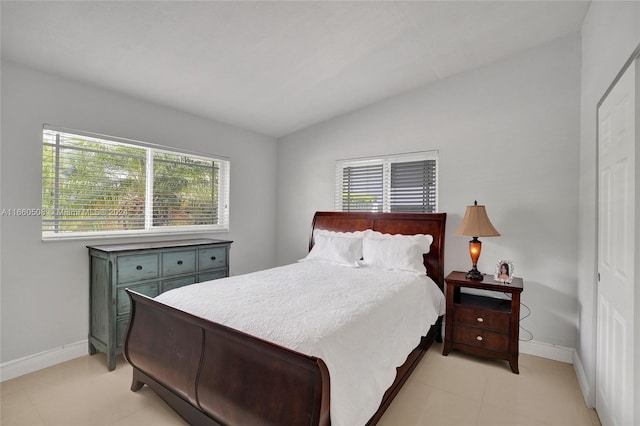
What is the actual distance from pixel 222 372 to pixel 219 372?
24mm

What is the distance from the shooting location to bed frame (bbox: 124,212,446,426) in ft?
4.44

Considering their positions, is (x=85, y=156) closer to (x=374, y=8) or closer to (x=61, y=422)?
(x=61, y=422)

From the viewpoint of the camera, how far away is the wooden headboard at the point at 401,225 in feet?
11.0

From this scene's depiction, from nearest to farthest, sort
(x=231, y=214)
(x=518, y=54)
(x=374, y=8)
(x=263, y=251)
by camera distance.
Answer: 1. (x=374, y=8)
2. (x=518, y=54)
3. (x=231, y=214)
4. (x=263, y=251)

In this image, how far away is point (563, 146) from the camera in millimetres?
A: 2906

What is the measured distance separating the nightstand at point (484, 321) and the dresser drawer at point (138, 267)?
281cm

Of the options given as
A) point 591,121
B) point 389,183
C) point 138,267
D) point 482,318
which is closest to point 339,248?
point 389,183

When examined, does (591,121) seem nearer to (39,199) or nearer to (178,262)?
(178,262)

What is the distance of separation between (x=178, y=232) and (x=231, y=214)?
778mm

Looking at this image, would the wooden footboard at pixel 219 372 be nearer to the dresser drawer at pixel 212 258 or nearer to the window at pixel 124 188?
the dresser drawer at pixel 212 258

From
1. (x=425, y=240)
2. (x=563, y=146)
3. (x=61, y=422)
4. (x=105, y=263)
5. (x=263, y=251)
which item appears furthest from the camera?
(x=263, y=251)

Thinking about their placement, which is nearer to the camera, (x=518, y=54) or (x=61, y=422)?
(x=61, y=422)

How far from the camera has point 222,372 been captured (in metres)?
1.65

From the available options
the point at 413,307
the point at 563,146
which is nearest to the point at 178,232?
the point at 413,307
